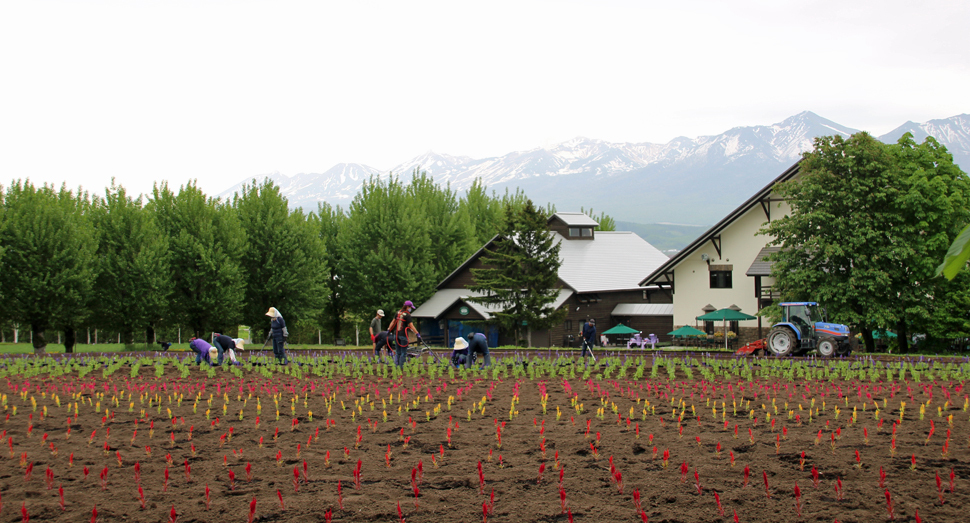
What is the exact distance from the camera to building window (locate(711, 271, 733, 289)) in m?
38.0

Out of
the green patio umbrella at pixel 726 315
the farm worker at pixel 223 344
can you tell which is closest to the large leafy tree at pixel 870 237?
the green patio umbrella at pixel 726 315

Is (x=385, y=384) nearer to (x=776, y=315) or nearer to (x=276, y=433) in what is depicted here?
(x=276, y=433)

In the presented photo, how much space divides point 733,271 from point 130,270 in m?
32.3

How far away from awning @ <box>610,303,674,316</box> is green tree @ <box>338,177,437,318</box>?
13.3 metres

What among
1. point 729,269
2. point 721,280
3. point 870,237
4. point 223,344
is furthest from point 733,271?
point 223,344

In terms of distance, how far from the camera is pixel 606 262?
4972 centimetres

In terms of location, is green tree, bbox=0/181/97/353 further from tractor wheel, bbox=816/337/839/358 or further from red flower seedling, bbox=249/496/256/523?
red flower seedling, bbox=249/496/256/523

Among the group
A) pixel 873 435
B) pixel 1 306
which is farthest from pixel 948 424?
pixel 1 306

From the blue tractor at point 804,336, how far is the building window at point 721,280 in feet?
42.9

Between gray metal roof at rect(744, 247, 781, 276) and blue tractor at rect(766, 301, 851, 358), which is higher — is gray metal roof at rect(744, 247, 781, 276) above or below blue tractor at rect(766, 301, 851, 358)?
Answer: above

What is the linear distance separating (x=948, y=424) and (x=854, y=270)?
65.8ft

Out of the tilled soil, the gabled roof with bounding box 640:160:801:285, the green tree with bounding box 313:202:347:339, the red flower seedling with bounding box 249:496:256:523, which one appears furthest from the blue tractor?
the green tree with bounding box 313:202:347:339

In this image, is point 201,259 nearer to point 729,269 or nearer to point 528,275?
point 528,275

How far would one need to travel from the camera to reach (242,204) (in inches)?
1866
